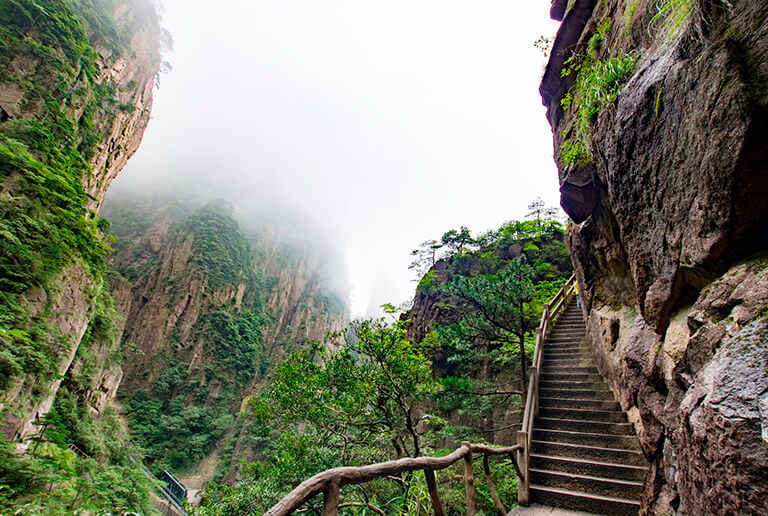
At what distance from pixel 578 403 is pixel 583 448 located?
1.02m

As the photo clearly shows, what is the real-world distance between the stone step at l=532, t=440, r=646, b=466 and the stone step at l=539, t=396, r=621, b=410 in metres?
0.86

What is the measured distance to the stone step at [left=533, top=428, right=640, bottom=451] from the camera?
159 inches

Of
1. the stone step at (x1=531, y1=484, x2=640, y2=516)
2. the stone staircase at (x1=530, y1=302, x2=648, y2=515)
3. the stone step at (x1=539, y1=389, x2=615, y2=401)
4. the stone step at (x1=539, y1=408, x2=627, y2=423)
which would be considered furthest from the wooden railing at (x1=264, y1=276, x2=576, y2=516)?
the stone step at (x1=539, y1=389, x2=615, y2=401)

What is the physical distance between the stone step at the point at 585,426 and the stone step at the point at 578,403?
33 cm

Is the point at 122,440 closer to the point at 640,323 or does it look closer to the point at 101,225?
the point at 101,225

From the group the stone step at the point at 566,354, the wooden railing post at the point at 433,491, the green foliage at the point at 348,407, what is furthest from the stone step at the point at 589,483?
the stone step at the point at 566,354

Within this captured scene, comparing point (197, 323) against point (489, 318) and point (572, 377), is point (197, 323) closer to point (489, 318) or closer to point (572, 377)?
point (489, 318)

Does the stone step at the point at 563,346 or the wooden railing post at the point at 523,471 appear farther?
the stone step at the point at 563,346

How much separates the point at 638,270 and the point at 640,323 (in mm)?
684

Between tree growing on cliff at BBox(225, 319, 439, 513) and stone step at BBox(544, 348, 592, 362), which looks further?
stone step at BBox(544, 348, 592, 362)

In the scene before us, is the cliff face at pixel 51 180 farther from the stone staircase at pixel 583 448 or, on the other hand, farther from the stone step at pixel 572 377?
the stone step at pixel 572 377

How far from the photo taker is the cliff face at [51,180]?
5.70 metres

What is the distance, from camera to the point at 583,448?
4.14m

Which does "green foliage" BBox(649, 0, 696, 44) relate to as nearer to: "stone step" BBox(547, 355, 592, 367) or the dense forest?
the dense forest
